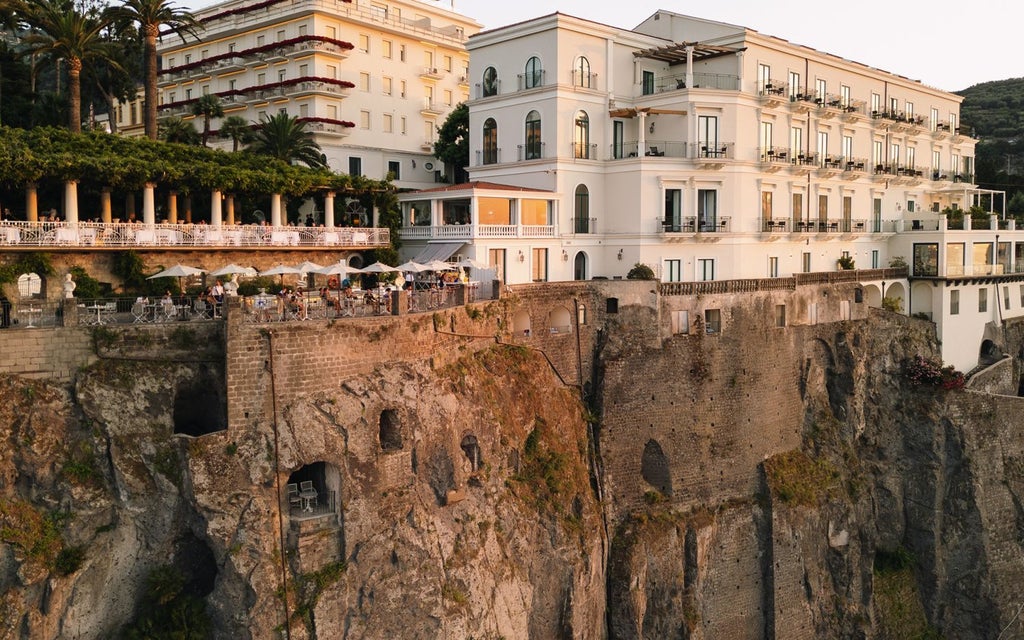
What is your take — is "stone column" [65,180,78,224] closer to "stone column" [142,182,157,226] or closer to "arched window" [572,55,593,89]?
"stone column" [142,182,157,226]

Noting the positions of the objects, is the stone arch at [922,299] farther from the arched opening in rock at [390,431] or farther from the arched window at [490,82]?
the arched opening in rock at [390,431]

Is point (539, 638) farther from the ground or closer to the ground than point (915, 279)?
closer to the ground

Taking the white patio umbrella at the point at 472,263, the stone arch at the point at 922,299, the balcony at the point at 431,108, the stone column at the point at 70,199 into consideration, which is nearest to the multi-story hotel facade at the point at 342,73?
the balcony at the point at 431,108

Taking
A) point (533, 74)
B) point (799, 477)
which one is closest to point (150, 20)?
point (533, 74)

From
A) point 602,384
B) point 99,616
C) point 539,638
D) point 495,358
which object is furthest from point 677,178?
point 99,616

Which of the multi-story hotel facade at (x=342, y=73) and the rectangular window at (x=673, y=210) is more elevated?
the multi-story hotel facade at (x=342, y=73)

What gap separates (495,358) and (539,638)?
1103 centimetres

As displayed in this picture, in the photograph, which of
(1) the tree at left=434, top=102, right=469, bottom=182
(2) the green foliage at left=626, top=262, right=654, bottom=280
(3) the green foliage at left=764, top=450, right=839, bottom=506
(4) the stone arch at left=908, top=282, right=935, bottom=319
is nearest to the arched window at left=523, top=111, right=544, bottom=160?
(2) the green foliage at left=626, top=262, right=654, bottom=280

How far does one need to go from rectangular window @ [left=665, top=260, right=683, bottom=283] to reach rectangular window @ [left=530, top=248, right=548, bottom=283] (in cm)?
607

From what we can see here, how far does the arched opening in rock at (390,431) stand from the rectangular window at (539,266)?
14.7 meters

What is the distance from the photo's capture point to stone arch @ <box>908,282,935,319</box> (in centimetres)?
5886

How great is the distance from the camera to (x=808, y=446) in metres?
49.7

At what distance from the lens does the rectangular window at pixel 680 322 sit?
150 feet

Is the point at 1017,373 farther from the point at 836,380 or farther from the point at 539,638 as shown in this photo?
the point at 539,638
